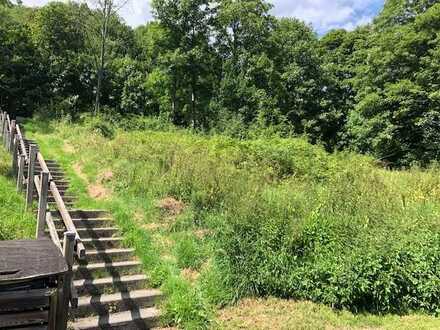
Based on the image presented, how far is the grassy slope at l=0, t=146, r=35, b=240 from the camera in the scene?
24.4 ft

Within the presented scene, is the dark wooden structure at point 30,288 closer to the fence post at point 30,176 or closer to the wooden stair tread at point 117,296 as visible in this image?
the wooden stair tread at point 117,296

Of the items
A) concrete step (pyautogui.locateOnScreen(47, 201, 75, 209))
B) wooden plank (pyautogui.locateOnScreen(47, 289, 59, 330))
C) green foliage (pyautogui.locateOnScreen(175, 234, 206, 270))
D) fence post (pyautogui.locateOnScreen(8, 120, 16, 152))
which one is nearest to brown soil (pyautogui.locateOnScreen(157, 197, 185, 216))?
green foliage (pyautogui.locateOnScreen(175, 234, 206, 270))

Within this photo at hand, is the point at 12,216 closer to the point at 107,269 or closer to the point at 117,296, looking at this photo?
the point at 107,269

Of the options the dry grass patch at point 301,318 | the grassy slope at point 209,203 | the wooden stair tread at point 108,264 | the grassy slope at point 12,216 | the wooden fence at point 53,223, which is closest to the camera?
the wooden fence at point 53,223

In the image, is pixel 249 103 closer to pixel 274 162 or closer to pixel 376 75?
pixel 376 75

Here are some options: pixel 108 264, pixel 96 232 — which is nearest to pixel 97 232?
pixel 96 232

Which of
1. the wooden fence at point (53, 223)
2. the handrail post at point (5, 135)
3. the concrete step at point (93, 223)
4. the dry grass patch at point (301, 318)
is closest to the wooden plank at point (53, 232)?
the wooden fence at point (53, 223)

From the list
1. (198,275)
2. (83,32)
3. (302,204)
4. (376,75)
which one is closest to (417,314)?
(302,204)

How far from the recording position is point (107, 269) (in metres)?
7.78

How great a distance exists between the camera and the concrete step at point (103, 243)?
27.6 ft

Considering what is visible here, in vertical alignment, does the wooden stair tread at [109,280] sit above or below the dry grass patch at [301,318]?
above

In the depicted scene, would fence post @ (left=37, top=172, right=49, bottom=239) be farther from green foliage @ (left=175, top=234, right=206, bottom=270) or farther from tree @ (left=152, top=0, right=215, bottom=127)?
tree @ (left=152, top=0, right=215, bottom=127)

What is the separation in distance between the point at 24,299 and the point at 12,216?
3.82 metres

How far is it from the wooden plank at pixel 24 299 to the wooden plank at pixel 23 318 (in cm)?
6
